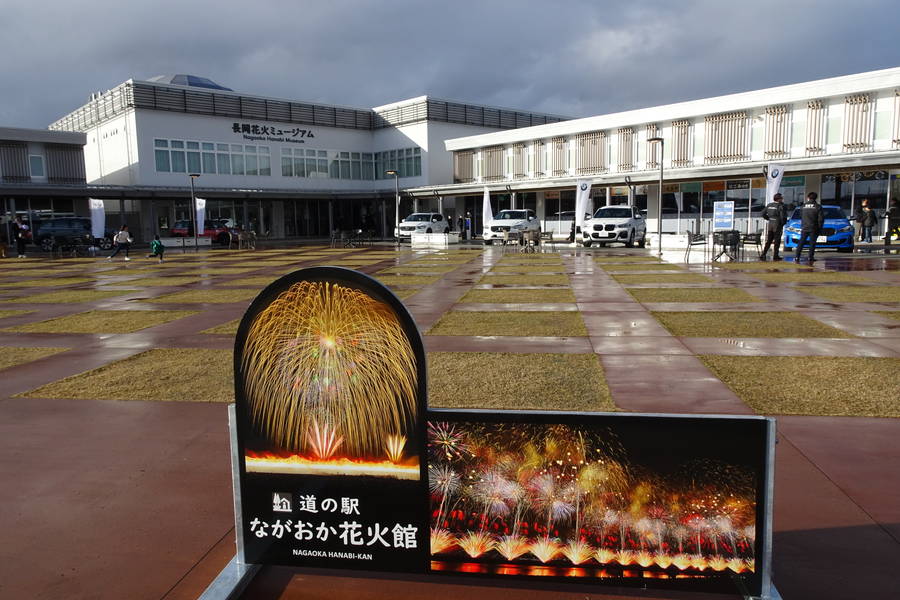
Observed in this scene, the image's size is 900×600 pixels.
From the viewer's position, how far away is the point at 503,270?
20.8m

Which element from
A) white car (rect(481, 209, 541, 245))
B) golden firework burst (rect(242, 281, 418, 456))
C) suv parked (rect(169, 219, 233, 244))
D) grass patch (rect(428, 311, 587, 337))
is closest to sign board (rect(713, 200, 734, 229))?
white car (rect(481, 209, 541, 245))

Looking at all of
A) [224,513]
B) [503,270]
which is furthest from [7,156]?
[224,513]

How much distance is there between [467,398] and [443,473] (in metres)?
3.15

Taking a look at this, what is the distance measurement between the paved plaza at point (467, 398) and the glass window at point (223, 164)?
37795 mm

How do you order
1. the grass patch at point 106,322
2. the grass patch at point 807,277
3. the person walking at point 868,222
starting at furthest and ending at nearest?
the person walking at point 868,222 → the grass patch at point 807,277 → the grass patch at point 106,322

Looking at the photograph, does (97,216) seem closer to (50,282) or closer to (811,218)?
(50,282)

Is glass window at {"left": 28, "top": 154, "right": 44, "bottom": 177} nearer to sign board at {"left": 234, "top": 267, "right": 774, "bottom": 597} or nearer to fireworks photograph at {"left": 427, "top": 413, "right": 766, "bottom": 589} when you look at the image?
sign board at {"left": 234, "top": 267, "right": 774, "bottom": 597}

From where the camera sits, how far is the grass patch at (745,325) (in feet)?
29.8

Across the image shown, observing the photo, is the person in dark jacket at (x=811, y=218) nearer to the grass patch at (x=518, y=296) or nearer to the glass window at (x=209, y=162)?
the grass patch at (x=518, y=296)

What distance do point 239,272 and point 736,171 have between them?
2322 cm

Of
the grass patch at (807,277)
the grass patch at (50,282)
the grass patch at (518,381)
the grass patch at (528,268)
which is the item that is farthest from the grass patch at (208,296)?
the grass patch at (807,277)

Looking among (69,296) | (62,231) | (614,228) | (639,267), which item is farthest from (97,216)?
(639,267)

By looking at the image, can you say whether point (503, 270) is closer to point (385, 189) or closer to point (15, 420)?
point (15, 420)

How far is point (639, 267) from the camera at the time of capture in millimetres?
20844
